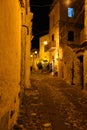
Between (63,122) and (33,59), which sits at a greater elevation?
(33,59)

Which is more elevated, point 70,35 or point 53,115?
point 70,35

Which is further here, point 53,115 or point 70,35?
point 70,35

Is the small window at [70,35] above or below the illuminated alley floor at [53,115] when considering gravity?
above

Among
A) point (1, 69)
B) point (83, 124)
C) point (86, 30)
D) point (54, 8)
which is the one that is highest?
point (54, 8)

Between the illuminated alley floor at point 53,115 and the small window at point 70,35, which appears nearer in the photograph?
the illuminated alley floor at point 53,115

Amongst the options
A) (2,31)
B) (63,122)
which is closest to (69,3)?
(63,122)

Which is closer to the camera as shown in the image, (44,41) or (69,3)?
(69,3)

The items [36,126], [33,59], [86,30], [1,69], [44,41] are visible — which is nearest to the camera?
[1,69]

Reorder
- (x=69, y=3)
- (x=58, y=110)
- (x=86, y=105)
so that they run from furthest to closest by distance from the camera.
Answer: (x=69, y=3) < (x=86, y=105) < (x=58, y=110)

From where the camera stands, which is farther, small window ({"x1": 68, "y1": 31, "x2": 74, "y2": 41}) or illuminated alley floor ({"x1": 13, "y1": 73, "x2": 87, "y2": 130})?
small window ({"x1": 68, "y1": 31, "x2": 74, "y2": 41})

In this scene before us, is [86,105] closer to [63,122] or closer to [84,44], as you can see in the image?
[63,122]

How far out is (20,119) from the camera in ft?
30.8

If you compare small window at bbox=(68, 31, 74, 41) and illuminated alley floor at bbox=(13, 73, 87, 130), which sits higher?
small window at bbox=(68, 31, 74, 41)

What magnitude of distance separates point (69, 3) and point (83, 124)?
29845 millimetres
